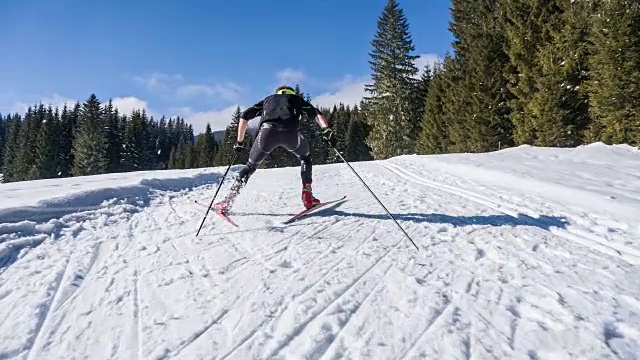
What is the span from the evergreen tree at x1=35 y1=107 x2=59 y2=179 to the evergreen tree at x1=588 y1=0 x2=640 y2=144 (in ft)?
226

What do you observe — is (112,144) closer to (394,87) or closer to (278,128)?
(394,87)

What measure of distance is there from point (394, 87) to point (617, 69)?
21489 mm

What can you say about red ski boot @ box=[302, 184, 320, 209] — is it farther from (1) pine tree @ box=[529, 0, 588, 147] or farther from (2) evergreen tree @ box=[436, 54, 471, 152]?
(2) evergreen tree @ box=[436, 54, 471, 152]

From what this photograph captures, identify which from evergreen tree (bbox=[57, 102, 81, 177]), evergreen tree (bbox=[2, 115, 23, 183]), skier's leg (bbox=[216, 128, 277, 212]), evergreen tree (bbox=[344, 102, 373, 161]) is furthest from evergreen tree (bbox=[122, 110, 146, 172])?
skier's leg (bbox=[216, 128, 277, 212])

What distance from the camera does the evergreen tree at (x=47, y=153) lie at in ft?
186

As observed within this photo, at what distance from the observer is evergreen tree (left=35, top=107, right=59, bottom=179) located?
2237 inches

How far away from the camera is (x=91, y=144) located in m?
51.4

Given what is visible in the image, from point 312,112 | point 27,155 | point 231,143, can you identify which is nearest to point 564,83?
point 312,112

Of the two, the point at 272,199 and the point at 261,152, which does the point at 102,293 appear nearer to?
the point at 261,152

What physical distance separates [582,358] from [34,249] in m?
5.30

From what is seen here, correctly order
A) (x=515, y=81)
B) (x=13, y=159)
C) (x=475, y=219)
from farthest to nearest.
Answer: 1. (x=13, y=159)
2. (x=515, y=81)
3. (x=475, y=219)

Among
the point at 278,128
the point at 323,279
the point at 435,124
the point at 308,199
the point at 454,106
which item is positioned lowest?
the point at 323,279

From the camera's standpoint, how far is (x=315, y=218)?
223 inches

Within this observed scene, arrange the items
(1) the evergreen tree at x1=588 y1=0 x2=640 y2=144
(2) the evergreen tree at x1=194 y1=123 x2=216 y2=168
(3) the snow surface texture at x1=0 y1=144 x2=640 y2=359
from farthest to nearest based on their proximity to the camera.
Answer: (2) the evergreen tree at x1=194 y1=123 x2=216 y2=168, (1) the evergreen tree at x1=588 y1=0 x2=640 y2=144, (3) the snow surface texture at x1=0 y1=144 x2=640 y2=359
